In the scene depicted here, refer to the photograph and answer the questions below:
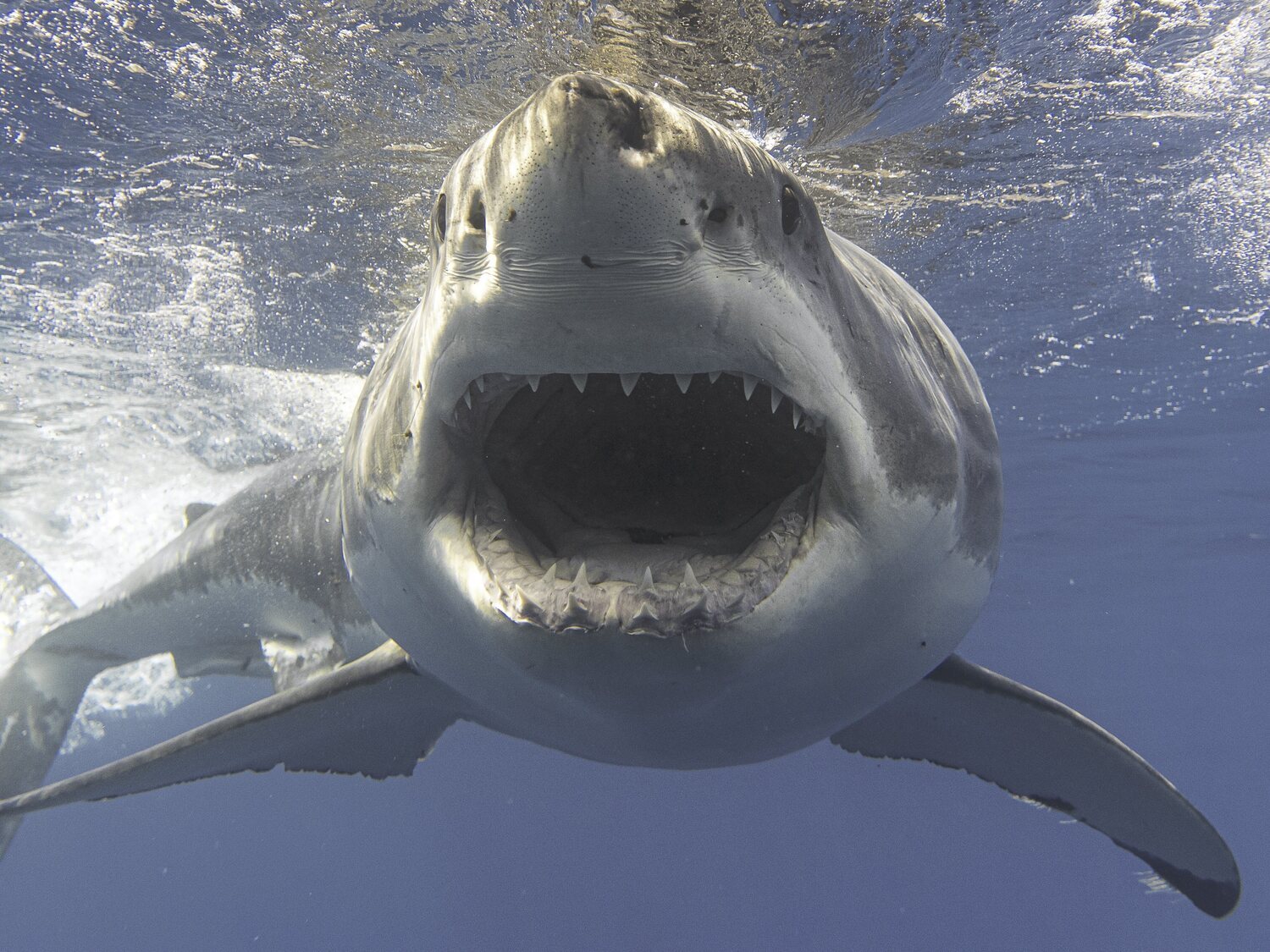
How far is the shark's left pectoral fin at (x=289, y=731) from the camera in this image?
10.5 feet

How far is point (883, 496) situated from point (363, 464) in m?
1.28

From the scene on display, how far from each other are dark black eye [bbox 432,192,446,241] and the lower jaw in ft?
1.77

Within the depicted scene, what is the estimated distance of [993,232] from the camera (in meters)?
9.59

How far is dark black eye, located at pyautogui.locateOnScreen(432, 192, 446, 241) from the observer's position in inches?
66.6

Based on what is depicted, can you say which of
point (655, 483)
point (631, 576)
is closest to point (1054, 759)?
point (655, 483)

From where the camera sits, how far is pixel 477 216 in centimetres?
146

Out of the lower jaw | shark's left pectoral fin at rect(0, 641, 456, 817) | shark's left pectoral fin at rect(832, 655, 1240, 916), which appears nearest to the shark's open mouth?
the lower jaw

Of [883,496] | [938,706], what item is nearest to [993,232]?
[938,706]

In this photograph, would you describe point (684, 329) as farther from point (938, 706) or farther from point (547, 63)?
point (547, 63)

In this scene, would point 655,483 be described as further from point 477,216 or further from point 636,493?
point 477,216

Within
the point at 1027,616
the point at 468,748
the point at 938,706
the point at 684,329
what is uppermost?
the point at 684,329

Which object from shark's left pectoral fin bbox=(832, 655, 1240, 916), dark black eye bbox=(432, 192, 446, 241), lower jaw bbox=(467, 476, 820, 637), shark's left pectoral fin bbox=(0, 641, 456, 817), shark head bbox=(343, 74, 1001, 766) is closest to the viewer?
shark head bbox=(343, 74, 1001, 766)

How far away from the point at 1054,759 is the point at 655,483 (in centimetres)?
228

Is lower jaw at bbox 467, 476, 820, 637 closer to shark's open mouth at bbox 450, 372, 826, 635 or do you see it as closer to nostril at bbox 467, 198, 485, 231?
shark's open mouth at bbox 450, 372, 826, 635
